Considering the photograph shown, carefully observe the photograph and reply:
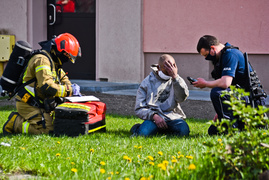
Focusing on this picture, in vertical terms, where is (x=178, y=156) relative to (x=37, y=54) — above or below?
below

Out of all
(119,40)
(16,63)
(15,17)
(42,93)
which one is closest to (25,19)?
(15,17)

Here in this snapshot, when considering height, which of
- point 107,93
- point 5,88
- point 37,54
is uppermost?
point 37,54

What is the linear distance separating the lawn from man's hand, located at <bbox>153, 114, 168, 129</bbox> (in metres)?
0.13

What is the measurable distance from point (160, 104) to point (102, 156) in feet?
5.59

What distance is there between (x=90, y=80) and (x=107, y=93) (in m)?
2.36

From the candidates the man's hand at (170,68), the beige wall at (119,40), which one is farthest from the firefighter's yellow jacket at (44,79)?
the beige wall at (119,40)

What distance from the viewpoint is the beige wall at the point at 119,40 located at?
12.5m

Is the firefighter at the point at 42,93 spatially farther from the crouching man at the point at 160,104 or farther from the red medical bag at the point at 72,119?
the crouching man at the point at 160,104

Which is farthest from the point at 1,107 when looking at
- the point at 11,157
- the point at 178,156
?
the point at 178,156

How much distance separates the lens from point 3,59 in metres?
13.3

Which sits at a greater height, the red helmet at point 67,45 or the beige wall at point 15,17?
the beige wall at point 15,17

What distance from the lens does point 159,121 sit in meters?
5.55

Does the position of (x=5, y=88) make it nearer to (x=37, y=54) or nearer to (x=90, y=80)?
(x=37, y=54)

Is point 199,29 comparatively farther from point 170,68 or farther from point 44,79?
point 44,79
